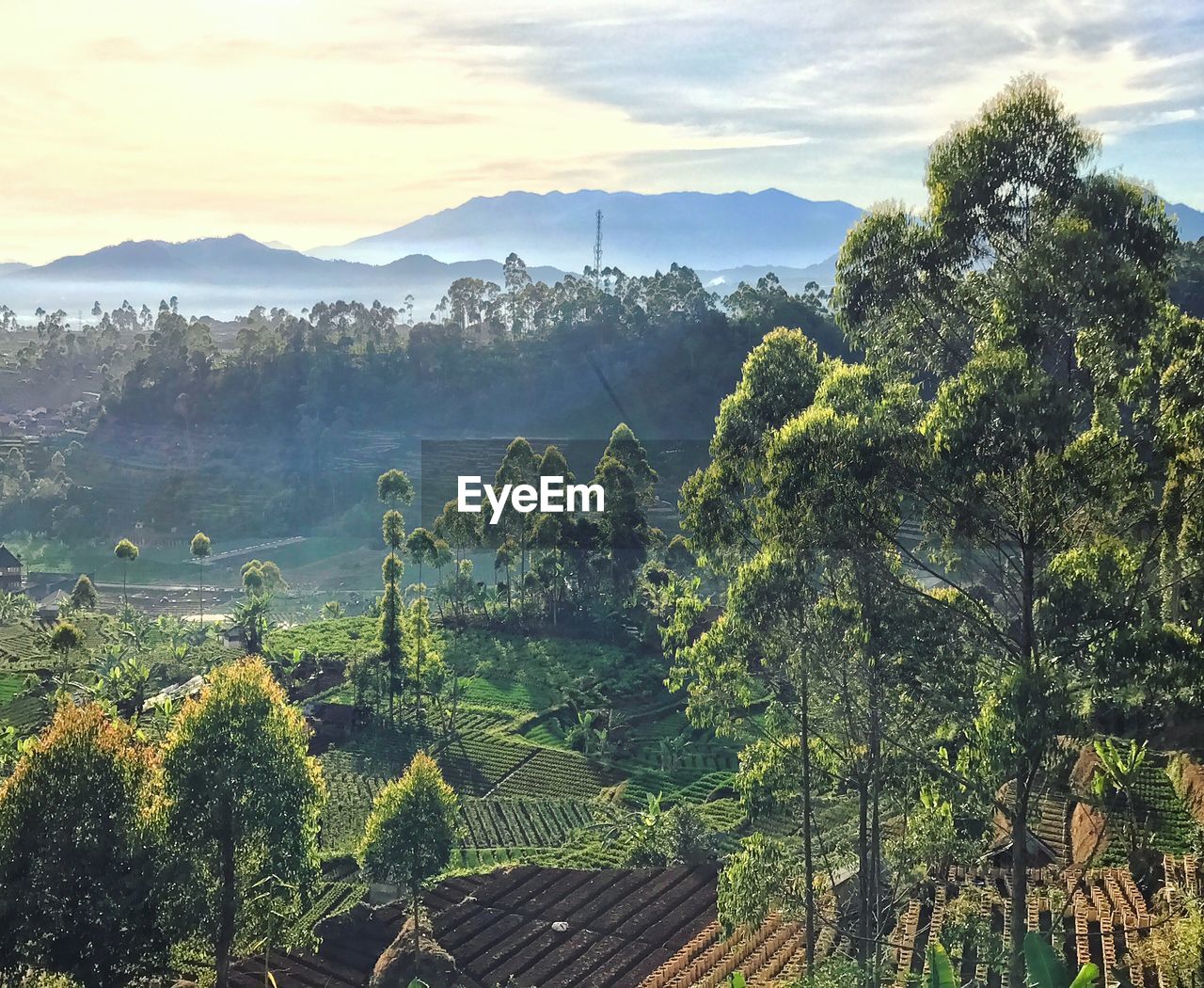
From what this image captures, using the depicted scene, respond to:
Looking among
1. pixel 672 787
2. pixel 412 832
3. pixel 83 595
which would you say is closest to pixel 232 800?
pixel 412 832

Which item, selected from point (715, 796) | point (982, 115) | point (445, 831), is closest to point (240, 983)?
point (445, 831)

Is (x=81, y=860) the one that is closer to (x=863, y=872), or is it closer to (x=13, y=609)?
(x=863, y=872)

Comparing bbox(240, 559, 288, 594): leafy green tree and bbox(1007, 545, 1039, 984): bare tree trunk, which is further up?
bbox(1007, 545, 1039, 984): bare tree trunk

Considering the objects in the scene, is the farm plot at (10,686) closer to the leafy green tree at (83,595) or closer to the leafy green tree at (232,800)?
the leafy green tree at (83,595)

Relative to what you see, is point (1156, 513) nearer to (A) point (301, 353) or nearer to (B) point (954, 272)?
(B) point (954, 272)

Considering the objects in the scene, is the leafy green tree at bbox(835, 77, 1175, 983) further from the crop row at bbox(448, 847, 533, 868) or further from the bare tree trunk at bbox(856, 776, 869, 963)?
the crop row at bbox(448, 847, 533, 868)

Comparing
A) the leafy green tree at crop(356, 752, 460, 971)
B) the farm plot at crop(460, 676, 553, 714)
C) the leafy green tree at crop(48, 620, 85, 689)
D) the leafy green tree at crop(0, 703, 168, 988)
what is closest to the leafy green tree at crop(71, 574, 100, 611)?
the leafy green tree at crop(48, 620, 85, 689)
